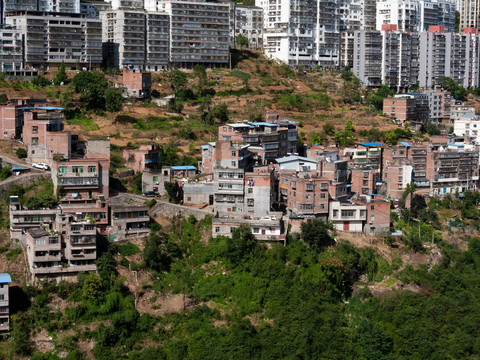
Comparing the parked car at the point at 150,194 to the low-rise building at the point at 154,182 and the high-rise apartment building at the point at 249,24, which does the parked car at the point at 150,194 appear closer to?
the low-rise building at the point at 154,182

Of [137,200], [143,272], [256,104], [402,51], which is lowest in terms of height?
[143,272]

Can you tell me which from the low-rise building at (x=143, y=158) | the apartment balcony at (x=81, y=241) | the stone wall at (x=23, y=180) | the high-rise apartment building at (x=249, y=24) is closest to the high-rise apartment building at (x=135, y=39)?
the high-rise apartment building at (x=249, y=24)

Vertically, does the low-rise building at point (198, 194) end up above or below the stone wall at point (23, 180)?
below

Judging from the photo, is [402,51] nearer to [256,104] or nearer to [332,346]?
[256,104]

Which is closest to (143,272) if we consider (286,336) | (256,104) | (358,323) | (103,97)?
(286,336)

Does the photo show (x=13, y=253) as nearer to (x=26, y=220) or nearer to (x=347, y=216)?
(x=26, y=220)

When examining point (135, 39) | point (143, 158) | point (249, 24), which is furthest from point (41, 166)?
point (249, 24)
